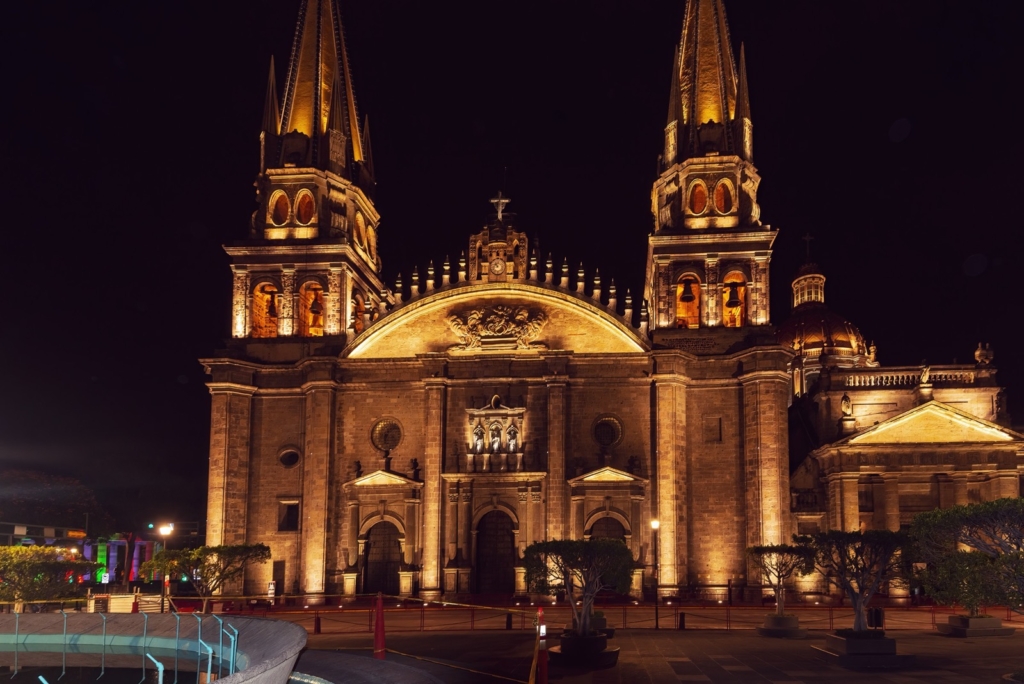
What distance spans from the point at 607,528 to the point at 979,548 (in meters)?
27.3

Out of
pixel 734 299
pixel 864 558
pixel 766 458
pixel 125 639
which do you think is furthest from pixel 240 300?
pixel 864 558

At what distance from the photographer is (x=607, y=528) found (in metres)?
48.6

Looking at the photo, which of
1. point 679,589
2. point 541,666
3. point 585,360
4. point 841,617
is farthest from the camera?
point 585,360

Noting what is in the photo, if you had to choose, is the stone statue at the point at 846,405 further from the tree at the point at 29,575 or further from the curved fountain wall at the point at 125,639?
the curved fountain wall at the point at 125,639

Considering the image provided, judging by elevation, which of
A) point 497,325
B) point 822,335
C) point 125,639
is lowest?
point 125,639

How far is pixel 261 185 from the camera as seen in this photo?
55469 mm

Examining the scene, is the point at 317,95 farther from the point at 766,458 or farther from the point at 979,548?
the point at 979,548

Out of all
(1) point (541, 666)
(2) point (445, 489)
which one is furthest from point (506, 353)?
(1) point (541, 666)

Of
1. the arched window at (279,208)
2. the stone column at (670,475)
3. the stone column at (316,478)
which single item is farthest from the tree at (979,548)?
the arched window at (279,208)

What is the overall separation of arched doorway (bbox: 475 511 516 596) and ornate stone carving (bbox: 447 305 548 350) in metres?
7.91

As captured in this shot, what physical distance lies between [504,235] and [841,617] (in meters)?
23.1

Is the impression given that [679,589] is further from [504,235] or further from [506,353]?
[504,235]

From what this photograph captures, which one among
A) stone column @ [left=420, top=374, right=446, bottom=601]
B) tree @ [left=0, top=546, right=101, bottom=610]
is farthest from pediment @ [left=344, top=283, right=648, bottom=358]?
tree @ [left=0, top=546, right=101, bottom=610]

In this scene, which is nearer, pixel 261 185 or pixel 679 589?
pixel 679 589
